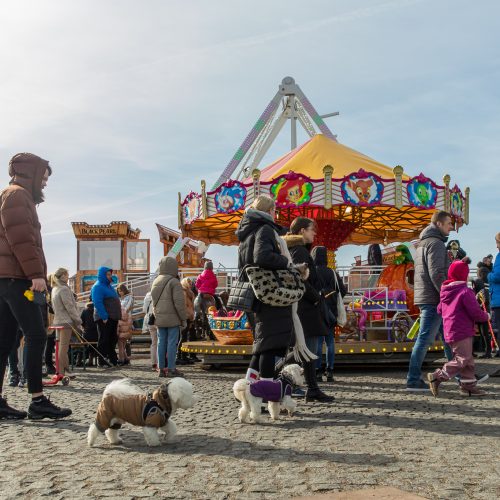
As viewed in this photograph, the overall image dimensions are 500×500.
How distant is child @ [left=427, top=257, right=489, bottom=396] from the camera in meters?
6.68

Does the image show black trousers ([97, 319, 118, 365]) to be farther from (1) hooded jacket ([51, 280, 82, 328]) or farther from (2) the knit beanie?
(2) the knit beanie

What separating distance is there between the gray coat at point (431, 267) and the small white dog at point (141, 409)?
11.3 feet

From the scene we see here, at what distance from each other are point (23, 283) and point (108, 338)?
635 centimetres

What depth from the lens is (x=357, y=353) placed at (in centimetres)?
1009

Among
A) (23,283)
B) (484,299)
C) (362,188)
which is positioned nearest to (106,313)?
(362,188)

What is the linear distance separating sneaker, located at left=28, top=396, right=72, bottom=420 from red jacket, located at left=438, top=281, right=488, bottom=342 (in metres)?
3.72

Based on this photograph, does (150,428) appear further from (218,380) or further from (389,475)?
(218,380)

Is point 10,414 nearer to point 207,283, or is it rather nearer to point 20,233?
point 20,233

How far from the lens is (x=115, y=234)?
32.5 metres

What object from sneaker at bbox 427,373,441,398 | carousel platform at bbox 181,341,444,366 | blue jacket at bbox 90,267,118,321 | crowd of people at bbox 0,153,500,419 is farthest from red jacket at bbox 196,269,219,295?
sneaker at bbox 427,373,441,398

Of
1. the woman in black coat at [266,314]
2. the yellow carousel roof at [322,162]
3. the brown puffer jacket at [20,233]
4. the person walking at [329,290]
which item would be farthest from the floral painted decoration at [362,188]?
the brown puffer jacket at [20,233]

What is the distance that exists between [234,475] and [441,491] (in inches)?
40.4

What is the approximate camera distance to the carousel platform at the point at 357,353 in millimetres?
10016

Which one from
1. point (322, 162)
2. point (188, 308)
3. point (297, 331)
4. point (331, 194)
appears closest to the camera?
point (297, 331)
